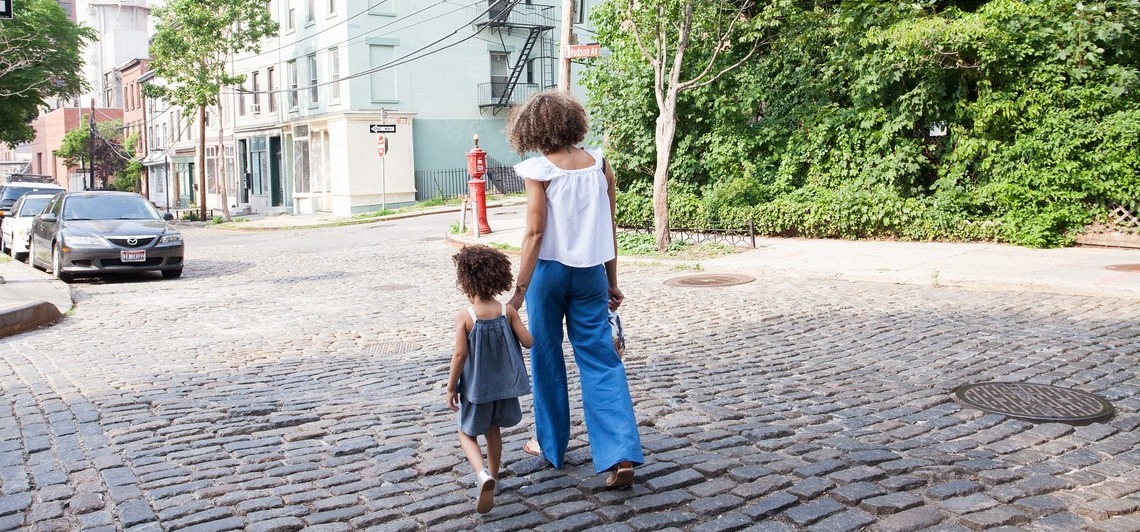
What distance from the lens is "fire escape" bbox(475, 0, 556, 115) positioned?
35.8 metres

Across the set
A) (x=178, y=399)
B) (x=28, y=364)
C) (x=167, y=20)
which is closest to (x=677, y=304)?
(x=178, y=399)

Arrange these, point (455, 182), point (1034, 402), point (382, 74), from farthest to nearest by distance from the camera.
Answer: point (455, 182) < point (382, 74) < point (1034, 402)

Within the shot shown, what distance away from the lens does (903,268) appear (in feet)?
37.6

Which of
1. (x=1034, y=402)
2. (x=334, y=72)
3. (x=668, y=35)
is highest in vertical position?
(x=334, y=72)

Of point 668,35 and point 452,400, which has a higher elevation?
point 668,35

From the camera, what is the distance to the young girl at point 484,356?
157 inches

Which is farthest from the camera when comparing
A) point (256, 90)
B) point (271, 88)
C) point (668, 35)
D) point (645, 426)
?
point (256, 90)

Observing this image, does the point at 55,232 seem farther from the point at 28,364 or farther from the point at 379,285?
the point at 28,364

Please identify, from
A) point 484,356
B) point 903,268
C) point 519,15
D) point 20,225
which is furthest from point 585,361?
point 519,15

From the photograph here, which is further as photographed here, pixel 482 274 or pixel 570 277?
pixel 570 277

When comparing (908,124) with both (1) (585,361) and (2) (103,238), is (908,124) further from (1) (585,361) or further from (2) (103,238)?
(2) (103,238)

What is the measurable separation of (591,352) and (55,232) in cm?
1299

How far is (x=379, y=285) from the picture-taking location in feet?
41.1

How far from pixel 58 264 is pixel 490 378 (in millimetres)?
12450
